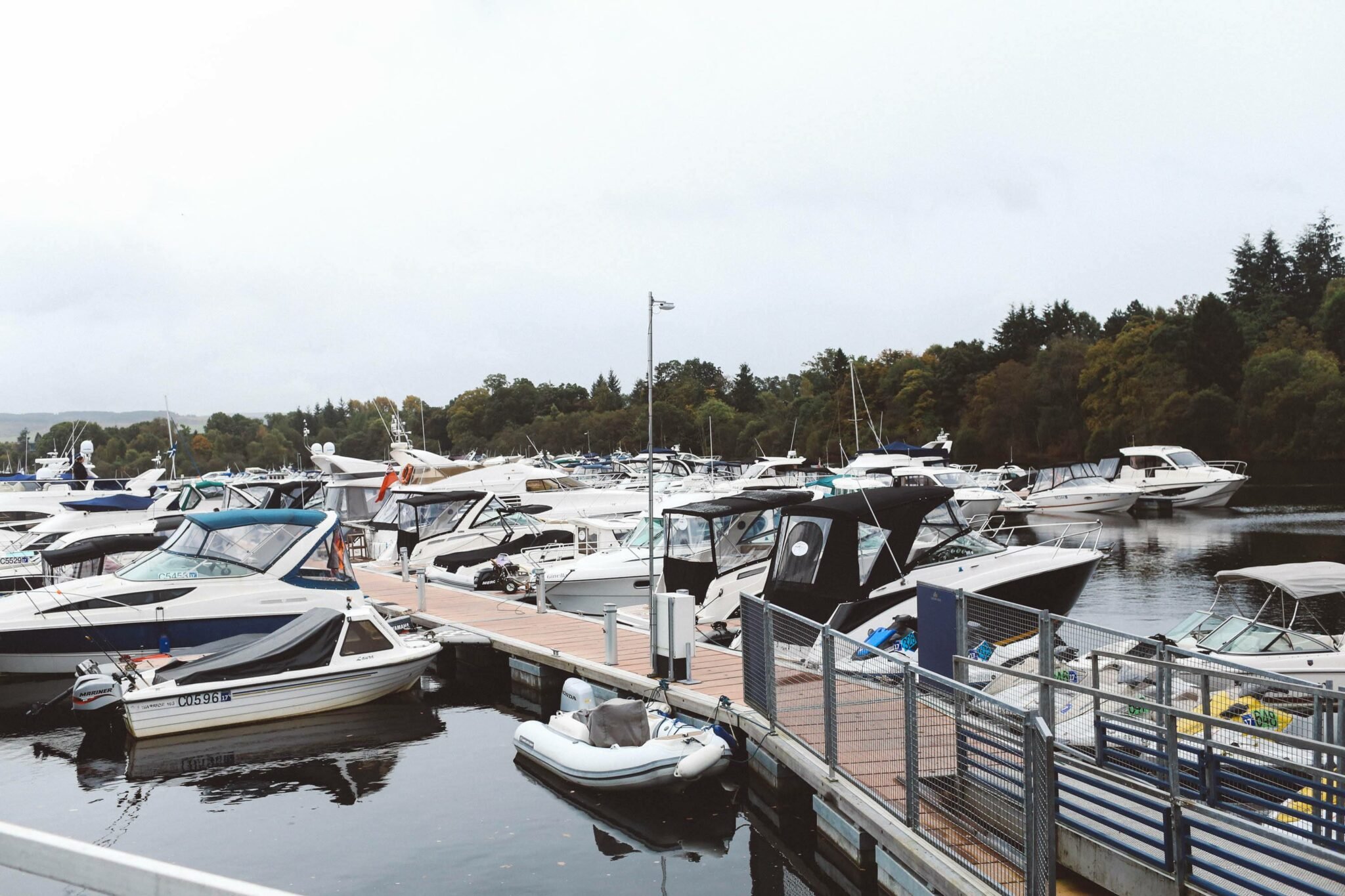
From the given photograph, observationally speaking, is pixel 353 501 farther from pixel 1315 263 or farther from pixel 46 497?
pixel 1315 263

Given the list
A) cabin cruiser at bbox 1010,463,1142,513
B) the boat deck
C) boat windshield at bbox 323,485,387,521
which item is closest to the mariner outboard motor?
the boat deck

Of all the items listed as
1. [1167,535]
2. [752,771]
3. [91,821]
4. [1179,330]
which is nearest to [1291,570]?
[752,771]

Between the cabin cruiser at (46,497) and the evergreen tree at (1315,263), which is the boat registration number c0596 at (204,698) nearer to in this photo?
the cabin cruiser at (46,497)

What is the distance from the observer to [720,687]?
14.0 metres

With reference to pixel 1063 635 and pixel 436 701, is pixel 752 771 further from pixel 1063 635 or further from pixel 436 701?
pixel 436 701

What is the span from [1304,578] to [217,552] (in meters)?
17.5

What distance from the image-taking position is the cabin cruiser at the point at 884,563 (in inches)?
619

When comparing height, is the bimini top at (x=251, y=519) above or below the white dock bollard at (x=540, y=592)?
above

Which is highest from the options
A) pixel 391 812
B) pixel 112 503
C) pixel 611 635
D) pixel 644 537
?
pixel 112 503

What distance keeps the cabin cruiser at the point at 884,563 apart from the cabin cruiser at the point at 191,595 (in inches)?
319

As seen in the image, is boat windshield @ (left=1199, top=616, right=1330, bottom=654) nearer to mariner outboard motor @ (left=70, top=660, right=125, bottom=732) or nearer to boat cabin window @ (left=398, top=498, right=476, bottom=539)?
mariner outboard motor @ (left=70, top=660, right=125, bottom=732)

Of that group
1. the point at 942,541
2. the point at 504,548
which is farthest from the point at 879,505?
the point at 504,548

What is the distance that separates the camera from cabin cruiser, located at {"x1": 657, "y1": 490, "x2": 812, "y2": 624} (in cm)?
1839

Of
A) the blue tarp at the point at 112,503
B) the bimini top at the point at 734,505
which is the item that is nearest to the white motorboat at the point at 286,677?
the bimini top at the point at 734,505
